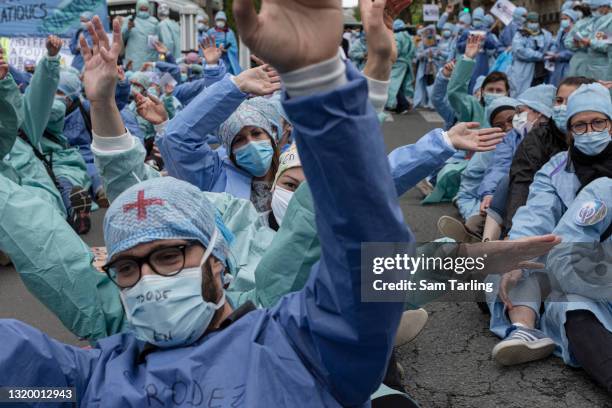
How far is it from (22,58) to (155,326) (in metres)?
10.1

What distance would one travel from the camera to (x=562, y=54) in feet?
37.9

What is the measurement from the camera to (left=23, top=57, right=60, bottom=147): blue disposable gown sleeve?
5.61m

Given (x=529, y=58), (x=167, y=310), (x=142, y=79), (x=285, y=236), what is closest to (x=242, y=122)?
(x=285, y=236)

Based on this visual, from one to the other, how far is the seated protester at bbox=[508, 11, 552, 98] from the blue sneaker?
27.8ft

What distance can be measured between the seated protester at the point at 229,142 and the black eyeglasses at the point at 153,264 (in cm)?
161

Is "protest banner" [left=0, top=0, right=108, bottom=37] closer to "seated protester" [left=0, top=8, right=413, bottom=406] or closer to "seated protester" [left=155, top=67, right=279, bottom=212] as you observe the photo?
"seated protester" [left=155, top=67, right=279, bottom=212]

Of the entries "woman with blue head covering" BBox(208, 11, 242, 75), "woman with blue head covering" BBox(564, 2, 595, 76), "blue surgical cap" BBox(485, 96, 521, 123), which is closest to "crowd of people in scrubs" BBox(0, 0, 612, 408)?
→ "blue surgical cap" BBox(485, 96, 521, 123)

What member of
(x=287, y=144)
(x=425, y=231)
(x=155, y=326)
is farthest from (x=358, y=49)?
(x=155, y=326)

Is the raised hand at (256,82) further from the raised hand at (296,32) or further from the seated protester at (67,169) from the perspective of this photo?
the seated protester at (67,169)

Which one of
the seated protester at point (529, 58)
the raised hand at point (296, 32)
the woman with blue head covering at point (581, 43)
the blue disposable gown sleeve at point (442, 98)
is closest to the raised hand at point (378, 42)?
the raised hand at point (296, 32)

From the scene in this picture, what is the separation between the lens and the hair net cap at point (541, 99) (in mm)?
5609

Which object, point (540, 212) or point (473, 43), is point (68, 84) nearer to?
point (473, 43)

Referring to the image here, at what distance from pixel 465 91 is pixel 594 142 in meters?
2.89

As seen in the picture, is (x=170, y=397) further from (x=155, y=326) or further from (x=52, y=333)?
(x=52, y=333)
